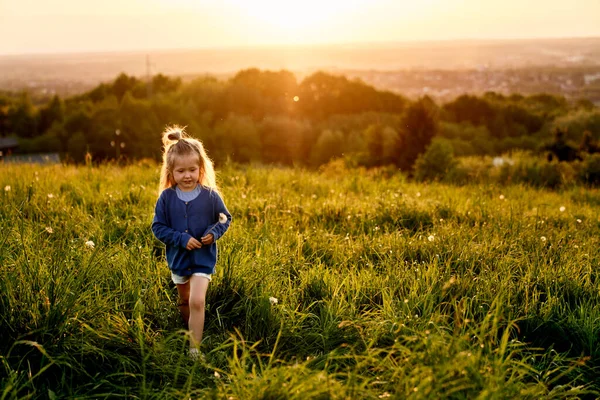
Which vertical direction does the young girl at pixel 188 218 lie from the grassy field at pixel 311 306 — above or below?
above

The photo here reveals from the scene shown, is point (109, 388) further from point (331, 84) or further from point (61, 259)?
point (331, 84)

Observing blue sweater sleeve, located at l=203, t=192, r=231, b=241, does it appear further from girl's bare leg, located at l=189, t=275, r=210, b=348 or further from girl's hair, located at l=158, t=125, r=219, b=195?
girl's bare leg, located at l=189, t=275, r=210, b=348

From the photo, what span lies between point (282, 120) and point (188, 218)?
64.9 m

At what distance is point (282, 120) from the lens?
6731 cm

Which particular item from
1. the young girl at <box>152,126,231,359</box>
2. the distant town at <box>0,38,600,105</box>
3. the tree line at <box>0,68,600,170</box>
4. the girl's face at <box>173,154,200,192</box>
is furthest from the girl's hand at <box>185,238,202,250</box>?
the distant town at <box>0,38,600,105</box>

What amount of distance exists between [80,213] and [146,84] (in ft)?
256

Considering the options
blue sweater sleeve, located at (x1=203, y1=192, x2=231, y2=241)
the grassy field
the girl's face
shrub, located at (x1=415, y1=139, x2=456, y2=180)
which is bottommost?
shrub, located at (x1=415, y1=139, x2=456, y2=180)

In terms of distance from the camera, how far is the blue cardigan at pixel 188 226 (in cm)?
319

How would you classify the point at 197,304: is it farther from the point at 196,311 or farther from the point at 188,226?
the point at 188,226

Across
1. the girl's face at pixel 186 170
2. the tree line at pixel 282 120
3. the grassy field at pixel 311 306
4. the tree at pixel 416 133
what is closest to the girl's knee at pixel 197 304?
the grassy field at pixel 311 306

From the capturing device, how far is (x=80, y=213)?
16.1 feet

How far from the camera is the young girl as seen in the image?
3.17 meters

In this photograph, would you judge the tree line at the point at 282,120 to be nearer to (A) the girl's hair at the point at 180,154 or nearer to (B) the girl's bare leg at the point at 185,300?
(A) the girl's hair at the point at 180,154

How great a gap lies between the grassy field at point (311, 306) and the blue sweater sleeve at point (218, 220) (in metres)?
0.44
